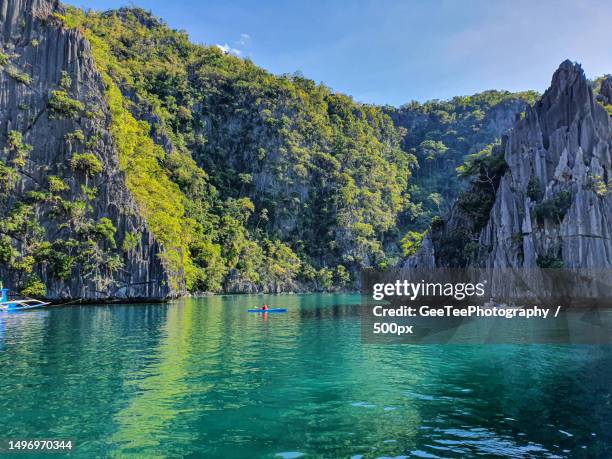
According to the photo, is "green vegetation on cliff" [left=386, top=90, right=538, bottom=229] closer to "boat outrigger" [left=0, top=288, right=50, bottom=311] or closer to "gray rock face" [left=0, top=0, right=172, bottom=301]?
"gray rock face" [left=0, top=0, right=172, bottom=301]

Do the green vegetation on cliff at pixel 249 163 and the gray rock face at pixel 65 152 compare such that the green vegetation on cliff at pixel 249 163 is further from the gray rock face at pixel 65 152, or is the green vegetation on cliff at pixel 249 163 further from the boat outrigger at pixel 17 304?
the boat outrigger at pixel 17 304

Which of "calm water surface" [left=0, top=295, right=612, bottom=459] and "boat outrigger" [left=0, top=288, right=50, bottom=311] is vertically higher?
"boat outrigger" [left=0, top=288, right=50, bottom=311]

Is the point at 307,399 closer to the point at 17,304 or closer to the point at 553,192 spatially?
the point at 553,192

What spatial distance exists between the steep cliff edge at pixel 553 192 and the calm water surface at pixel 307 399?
3175cm

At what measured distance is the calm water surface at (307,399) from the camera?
11.3 meters

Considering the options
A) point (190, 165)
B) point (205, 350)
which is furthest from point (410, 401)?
point (190, 165)

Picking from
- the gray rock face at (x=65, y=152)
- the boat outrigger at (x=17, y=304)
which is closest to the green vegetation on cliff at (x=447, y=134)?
the gray rock face at (x=65, y=152)

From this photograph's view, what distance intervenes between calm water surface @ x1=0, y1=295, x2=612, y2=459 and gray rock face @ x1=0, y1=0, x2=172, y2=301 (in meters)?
45.0

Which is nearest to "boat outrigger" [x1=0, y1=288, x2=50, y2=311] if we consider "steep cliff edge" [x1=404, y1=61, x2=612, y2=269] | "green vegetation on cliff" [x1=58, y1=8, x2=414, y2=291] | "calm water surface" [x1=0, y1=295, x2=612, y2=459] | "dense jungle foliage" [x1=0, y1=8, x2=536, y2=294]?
"dense jungle foliage" [x1=0, y1=8, x2=536, y2=294]

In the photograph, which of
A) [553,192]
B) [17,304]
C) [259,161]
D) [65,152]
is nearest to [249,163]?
[259,161]

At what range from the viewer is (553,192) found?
57.2 m

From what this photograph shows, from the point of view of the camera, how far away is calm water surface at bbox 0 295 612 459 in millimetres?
11312

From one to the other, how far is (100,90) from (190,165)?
132ft

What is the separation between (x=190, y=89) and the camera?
14012 cm
